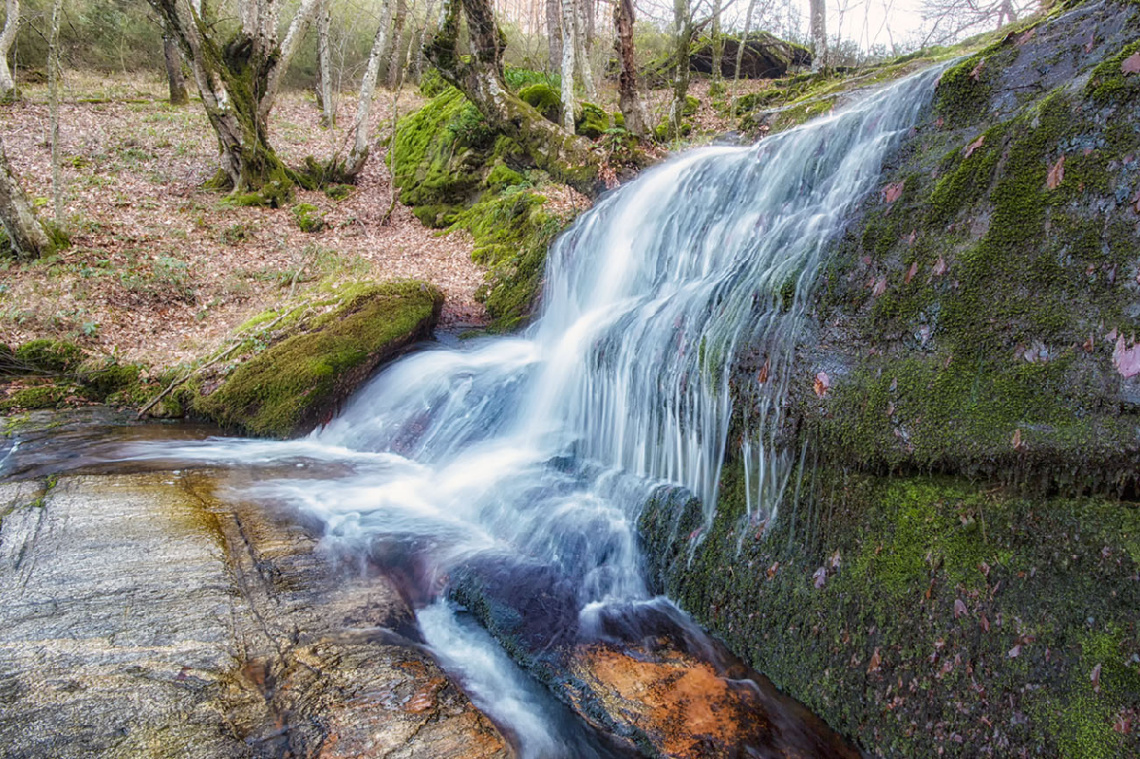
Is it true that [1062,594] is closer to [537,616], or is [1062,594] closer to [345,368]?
[537,616]

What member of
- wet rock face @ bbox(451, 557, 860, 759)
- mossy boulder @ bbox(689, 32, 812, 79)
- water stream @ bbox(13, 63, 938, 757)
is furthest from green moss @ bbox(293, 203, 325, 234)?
mossy boulder @ bbox(689, 32, 812, 79)

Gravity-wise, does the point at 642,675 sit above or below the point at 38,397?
below

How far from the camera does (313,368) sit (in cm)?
691

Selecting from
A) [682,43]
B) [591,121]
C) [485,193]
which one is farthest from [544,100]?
[682,43]

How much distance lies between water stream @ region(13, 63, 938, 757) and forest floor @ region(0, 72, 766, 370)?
2.60 meters

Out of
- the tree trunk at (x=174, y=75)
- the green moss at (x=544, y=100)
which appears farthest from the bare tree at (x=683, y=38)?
the tree trunk at (x=174, y=75)

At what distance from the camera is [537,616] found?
356 centimetres

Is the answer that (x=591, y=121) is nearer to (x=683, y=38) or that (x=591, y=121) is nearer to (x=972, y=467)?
(x=683, y=38)

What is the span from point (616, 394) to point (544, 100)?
10.1m

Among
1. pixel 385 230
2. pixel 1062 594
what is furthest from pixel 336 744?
pixel 385 230

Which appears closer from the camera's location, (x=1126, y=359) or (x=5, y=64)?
(x=1126, y=359)

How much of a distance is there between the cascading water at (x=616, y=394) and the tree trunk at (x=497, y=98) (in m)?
2.99

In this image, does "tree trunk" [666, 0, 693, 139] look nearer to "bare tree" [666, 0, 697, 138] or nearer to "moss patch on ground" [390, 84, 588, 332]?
"bare tree" [666, 0, 697, 138]

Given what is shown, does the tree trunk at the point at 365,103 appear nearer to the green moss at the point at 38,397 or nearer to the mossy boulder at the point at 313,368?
the mossy boulder at the point at 313,368
